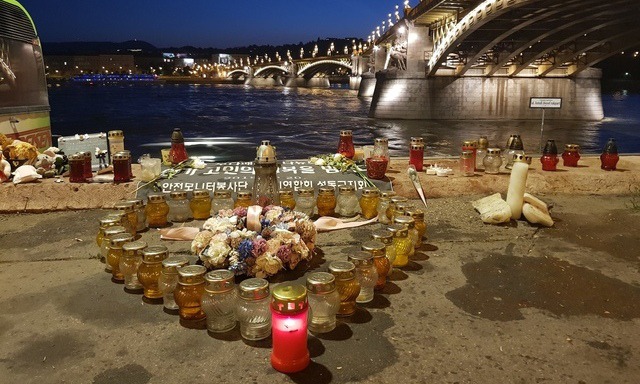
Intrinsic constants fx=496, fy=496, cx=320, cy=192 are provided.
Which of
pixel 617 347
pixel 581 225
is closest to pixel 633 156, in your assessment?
pixel 581 225

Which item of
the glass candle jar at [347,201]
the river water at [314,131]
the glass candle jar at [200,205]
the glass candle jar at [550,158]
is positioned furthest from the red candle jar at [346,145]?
the river water at [314,131]

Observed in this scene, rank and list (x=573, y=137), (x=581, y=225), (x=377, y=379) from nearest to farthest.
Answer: (x=377, y=379)
(x=581, y=225)
(x=573, y=137)

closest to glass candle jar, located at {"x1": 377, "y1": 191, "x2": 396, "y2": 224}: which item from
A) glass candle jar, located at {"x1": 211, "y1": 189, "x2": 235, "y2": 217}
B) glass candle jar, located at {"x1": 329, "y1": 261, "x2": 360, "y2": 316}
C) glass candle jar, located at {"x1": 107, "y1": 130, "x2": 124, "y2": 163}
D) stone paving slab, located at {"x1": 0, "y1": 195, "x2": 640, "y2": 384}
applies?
stone paving slab, located at {"x1": 0, "y1": 195, "x2": 640, "y2": 384}

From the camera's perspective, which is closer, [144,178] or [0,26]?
[144,178]

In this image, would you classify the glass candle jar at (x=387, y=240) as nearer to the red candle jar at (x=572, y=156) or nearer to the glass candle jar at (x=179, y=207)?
the glass candle jar at (x=179, y=207)

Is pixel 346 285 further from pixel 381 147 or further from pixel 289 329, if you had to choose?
pixel 381 147

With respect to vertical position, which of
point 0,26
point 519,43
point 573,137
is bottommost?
point 573,137

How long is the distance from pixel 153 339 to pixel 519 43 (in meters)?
40.2

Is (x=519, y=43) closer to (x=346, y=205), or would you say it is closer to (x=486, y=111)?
(x=486, y=111)

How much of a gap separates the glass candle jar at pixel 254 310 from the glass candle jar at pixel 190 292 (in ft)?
1.20

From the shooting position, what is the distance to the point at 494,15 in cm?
2842

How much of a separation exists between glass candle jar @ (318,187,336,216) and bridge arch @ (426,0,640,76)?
24.7m

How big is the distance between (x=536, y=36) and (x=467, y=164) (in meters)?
33.7

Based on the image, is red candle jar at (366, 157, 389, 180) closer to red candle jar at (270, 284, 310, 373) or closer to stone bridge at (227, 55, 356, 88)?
red candle jar at (270, 284, 310, 373)
